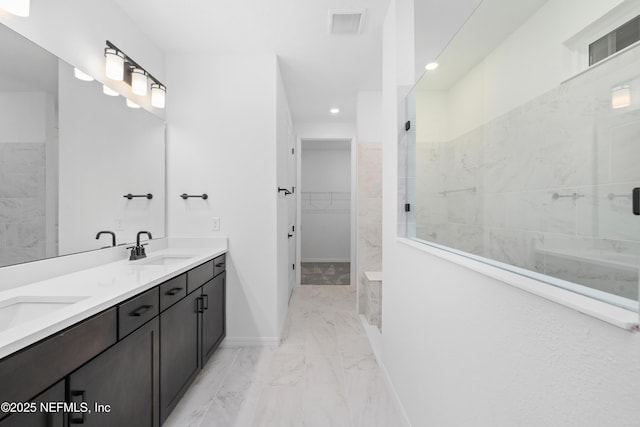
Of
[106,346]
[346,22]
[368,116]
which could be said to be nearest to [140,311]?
[106,346]

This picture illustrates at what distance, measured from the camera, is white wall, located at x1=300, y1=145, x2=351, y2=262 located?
21.8ft

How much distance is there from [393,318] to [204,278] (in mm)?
1349

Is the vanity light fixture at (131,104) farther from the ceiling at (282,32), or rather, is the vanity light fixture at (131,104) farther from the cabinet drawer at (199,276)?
the cabinet drawer at (199,276)

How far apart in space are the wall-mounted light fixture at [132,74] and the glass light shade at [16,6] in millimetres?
533

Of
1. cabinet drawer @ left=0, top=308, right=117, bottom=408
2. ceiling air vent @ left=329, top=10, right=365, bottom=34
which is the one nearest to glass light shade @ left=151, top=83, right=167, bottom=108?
ceiling air vent @ left=329, top=10, right=365, bottom=34

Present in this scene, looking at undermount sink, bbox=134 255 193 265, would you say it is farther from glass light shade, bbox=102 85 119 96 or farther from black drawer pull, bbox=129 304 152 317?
glass light shade, bbox=102 85 119 96

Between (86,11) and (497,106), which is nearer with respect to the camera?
(497,106)

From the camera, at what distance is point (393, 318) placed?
6.17 feet

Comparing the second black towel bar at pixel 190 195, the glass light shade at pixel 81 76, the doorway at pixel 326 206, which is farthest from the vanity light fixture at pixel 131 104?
the doorway at pixel 326 206

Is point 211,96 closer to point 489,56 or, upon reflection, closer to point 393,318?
point 489,56

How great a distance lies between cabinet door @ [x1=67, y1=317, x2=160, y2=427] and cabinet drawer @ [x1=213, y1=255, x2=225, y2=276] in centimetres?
85

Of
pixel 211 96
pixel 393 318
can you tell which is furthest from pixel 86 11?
pixel 393 318

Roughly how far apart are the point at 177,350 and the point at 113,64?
1.84 meters

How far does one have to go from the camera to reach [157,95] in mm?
2330
